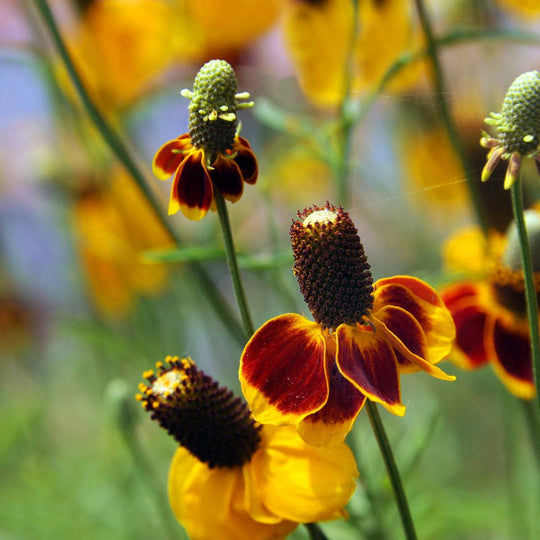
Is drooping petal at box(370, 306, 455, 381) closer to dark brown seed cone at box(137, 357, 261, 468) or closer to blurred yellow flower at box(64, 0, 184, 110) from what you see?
dark brown seed cone at box(137, 357, 261, 468)

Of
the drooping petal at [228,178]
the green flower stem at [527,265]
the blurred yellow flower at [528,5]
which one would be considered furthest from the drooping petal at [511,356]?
the blurred yellow flower at [528,5]

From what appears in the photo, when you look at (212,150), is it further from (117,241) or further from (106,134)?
(117,241)

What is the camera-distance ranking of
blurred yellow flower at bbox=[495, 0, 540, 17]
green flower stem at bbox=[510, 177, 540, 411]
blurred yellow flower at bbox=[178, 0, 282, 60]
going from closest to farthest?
green flower stem at bbox=[510, 177, 540, 411]
blurred yellow flower at bbox=[495, 0, 540, 17]
blurred yellow flower at bbox=[178, 0, 282, 60]

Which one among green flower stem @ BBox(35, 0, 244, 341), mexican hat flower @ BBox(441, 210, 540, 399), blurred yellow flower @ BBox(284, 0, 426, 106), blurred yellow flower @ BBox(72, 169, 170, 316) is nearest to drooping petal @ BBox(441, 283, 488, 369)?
mexican hat flower @ BBox(441, 210, 540, 399)

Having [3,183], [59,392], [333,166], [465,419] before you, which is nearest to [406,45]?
[333,166]

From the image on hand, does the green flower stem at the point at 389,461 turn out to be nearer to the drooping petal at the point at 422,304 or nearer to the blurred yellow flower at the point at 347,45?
the drooping petal at the point at 422,304

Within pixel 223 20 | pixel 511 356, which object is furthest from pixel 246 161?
pixel 223 20
